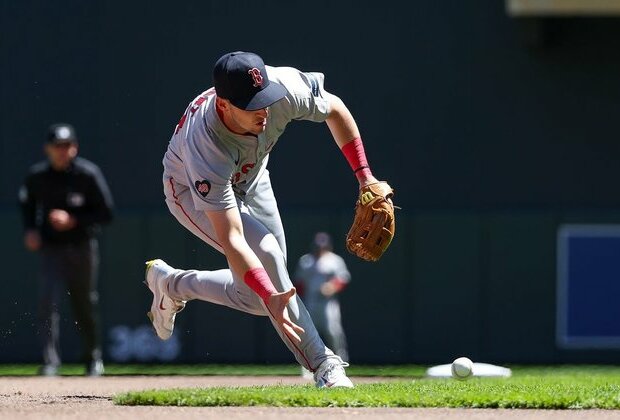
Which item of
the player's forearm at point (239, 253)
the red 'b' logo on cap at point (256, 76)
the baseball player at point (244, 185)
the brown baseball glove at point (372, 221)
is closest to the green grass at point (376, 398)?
the baseball player at point (244, 185)

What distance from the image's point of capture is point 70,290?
9.40 metres

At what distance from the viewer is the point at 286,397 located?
17.9 feet

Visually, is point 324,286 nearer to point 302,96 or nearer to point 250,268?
point 302,96

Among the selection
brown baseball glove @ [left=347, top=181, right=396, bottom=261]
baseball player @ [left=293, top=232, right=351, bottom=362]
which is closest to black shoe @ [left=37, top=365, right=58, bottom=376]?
baseball player @ [left=293, top=232, right=351, bottom=362]

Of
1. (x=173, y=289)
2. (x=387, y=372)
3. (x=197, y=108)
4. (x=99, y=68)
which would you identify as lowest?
(x=387, y=372)

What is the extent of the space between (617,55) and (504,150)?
122 centimetres

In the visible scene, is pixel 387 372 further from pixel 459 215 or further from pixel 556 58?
pixel 556 58

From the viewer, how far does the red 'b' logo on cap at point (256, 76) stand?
5.37 metres

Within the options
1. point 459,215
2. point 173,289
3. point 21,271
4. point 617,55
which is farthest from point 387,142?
point 173,289

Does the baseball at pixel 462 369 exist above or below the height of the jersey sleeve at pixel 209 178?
below

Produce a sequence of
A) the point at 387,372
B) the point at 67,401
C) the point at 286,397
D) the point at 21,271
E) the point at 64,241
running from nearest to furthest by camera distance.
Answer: the point at 286,397
the point at 67,401
the point at 64,241
the point at 387,372
the point at 21,271

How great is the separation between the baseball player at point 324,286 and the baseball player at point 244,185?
4467 mm

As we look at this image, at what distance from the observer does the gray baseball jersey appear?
545cm

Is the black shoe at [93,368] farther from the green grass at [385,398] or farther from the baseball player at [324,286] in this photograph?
the green grass at [385,398]
